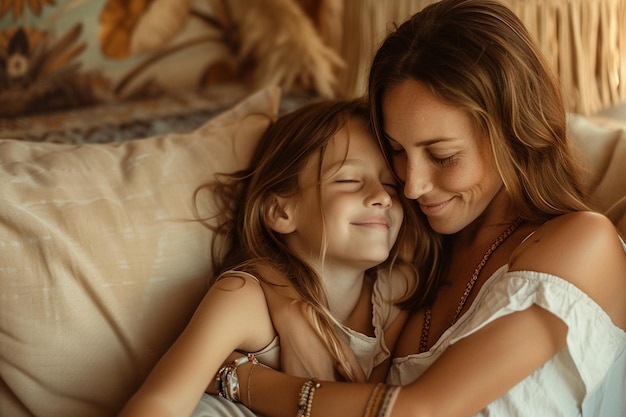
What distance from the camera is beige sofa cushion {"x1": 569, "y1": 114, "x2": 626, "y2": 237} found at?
49.9 inches

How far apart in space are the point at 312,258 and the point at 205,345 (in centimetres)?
29

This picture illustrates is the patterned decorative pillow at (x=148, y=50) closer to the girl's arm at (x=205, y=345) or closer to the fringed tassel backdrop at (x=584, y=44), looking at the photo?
the fringed tassel backdrop at (x=584, y=44)

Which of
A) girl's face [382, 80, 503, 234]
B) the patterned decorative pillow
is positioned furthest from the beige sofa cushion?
the patterned decorative pillow

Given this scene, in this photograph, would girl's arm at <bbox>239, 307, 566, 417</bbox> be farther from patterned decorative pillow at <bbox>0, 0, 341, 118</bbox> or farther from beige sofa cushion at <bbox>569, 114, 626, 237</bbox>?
patterned decorative pillow at <bbox>0, 0, 341, 118</bbox>

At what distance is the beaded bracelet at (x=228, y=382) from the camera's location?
3.77ft

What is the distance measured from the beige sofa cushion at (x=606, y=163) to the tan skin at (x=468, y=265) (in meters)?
0.19

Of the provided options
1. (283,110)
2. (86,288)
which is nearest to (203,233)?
(86,288)

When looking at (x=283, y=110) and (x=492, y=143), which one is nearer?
(x=492, y=143)

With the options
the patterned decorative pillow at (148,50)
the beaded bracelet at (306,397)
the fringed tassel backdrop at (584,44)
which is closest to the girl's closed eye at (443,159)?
the beaded bracelet at (306,397)

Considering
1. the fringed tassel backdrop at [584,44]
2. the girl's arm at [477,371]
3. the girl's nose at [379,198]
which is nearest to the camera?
the girl's arm at [477,371]

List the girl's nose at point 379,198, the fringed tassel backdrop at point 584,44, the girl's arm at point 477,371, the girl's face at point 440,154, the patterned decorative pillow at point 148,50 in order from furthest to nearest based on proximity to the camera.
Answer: the patterned decorative pillow at point 148,50 < the fringed tassel backdrop at point 584,44 < the girl's nose at point 379,198 < the girl's face at point 440,154 < the girl's arm at point 477,371

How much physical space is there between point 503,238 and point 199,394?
0.55m

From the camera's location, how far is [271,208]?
51.6 inches

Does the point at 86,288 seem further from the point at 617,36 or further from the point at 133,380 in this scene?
the point at 617,36
